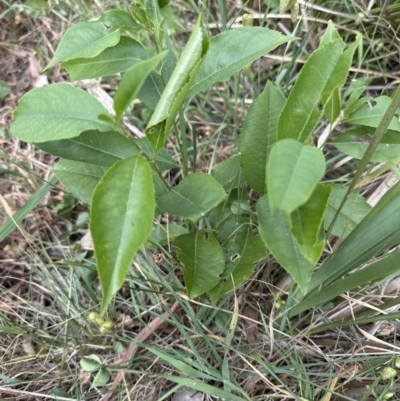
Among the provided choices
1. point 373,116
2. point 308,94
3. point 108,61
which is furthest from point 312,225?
point 108,61

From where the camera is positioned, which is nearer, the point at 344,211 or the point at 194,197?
the point at 194,197

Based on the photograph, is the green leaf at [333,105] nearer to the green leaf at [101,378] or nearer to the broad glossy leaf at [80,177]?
the broad glossy leaf at [80,177]

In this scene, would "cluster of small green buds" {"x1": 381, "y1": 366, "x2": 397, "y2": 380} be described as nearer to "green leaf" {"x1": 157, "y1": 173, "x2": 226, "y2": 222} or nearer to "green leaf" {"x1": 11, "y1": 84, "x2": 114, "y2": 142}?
"green leaf" {"x1": 157, "y1": 173, "x2": 226, "y2": 222}

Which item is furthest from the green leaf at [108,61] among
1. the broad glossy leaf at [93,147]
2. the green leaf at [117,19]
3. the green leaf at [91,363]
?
the green leaf at [91,363]

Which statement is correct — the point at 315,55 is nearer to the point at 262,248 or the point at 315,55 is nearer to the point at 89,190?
the point at 262,248

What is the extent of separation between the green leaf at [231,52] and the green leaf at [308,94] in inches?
5.5

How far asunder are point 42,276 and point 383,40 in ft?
4.49

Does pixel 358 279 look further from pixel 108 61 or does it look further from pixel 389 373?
pixel 108 61

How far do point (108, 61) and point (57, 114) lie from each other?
215 millimetres

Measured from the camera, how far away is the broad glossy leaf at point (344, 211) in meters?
0.91

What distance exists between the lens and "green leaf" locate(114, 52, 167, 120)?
558mm

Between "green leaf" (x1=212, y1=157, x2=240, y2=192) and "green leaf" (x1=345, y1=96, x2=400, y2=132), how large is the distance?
0.28 m

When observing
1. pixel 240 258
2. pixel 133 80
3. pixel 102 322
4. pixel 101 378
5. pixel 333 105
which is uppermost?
pixel 133 80

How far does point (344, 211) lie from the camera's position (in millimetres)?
938
